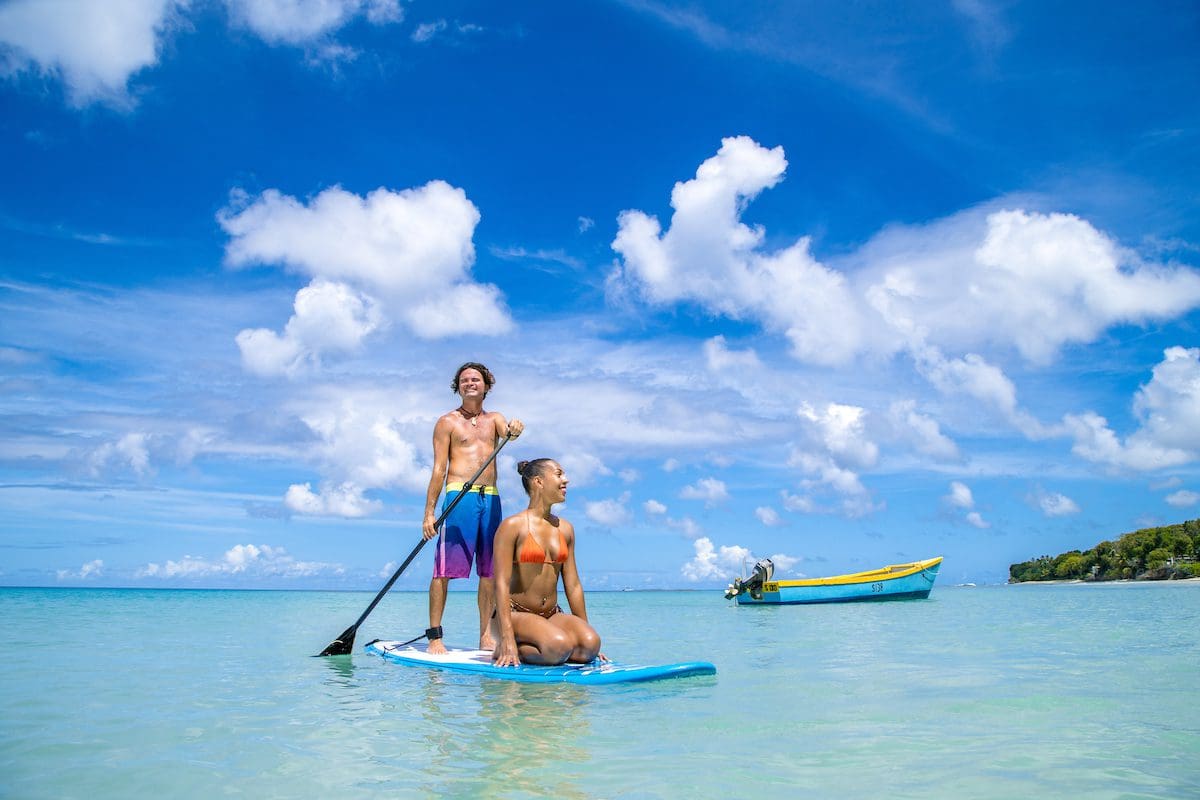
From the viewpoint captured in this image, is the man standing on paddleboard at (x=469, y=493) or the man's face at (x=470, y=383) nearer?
the man standing on paddleboard at (x=469, y=493)

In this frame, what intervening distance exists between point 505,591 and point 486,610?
2.13m

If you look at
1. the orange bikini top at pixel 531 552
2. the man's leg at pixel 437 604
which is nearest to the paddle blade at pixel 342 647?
the man's leg at pixel 437 604

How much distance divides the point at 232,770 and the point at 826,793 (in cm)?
298

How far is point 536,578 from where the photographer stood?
7328 millimetres

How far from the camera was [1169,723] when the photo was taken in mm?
5160

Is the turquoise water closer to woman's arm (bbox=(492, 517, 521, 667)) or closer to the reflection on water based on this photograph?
the reflection on water

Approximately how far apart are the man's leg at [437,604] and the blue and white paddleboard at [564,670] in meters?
0.26

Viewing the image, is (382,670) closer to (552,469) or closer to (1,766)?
(552,469)

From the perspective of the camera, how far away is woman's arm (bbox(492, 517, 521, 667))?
7113 mm

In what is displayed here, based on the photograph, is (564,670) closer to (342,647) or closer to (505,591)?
(505,591)

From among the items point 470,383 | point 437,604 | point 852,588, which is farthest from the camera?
point 852,588

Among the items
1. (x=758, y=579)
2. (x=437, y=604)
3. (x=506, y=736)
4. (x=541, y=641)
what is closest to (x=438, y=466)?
(x=437, y=604)

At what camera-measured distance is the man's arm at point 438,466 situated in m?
8.75

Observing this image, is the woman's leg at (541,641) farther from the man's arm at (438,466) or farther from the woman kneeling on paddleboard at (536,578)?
the man's arm at (438,466)
